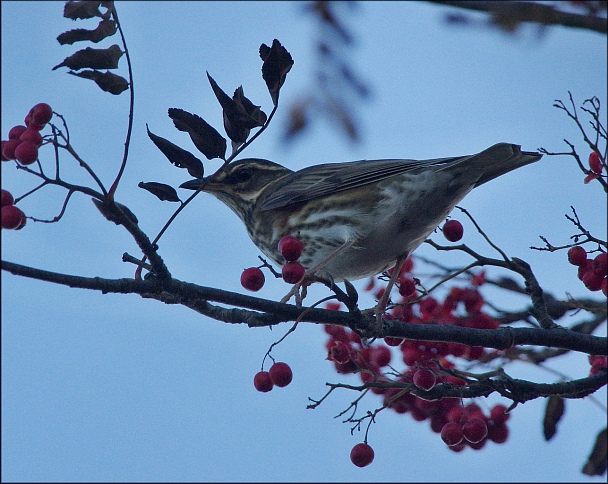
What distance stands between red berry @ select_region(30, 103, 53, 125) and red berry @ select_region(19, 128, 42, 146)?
5 cm

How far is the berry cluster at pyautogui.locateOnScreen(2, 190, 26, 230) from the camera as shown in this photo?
108 inches

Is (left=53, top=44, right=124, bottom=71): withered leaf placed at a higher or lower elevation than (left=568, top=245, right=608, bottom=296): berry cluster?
higher

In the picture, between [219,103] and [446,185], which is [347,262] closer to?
[446,185]

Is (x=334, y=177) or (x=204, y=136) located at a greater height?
(x=334, y=177)

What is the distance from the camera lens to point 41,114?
10.2 ft

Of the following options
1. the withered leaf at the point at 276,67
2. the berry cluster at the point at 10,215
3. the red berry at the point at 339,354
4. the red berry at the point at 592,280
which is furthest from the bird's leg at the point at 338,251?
the berry cluster at the point at 10,215

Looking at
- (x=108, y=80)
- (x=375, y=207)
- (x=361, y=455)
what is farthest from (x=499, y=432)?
(x=108, y=80)

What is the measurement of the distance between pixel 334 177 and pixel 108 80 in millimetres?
2806

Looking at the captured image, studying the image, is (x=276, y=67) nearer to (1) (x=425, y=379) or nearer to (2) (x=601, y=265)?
(1) (x=425, y=379)

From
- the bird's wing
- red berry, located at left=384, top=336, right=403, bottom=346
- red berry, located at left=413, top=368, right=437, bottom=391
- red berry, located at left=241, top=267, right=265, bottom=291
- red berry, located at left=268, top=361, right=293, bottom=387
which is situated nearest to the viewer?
red berry, located at left=241, top=267, right=265, bottom=291

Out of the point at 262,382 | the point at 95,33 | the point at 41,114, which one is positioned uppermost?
the point at 95,33

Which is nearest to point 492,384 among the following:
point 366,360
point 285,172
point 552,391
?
point 552,391

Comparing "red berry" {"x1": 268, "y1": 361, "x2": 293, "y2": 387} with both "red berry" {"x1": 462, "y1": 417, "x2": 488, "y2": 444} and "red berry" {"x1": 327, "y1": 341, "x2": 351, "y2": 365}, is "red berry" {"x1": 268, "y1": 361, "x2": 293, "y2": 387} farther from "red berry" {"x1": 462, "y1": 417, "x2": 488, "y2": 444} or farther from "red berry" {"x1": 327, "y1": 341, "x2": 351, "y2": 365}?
"red berry" {"x1": 462, "y1": 417, "x2": 488, "y2": 444}

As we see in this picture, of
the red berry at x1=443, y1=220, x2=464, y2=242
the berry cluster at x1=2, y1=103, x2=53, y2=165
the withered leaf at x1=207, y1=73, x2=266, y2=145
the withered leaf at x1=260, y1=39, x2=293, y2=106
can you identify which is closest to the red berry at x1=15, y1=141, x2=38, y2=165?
the berry cluster at x1=2, y1=103, x2=53, y2=165
